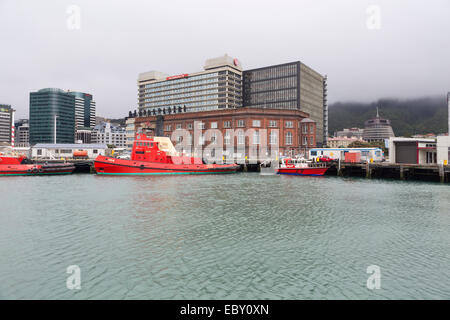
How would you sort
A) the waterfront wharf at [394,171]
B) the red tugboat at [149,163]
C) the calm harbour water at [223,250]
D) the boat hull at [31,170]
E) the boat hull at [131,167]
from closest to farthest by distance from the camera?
the calm harbour water at [223,250] → the waterfront wharf at [394,171] → the boat hull at [31,170] → the boat hull at [131,167] → the red tugboat at [149,163]

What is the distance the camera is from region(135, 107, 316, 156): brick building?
8819 centimetres

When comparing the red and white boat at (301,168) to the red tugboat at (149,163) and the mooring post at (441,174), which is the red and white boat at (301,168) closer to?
the red tugboat at (149,163)

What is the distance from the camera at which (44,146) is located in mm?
94062

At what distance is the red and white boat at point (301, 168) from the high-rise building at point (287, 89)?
9955 centimetres

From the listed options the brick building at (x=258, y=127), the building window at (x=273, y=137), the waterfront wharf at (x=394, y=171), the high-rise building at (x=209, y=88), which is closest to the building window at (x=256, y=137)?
the brick building at (x=258, y=127)

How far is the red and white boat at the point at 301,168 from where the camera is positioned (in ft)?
179

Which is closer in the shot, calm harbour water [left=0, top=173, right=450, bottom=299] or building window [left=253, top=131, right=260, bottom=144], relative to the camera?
calm harbour water [left=0, top=173, right=450, bottom=299]

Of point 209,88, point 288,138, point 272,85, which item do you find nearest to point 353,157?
point 288,138

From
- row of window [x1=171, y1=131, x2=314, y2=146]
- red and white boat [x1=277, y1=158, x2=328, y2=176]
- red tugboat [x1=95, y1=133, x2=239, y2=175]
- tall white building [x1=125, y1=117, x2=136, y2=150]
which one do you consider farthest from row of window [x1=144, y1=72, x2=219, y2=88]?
red and white boat [x1=277, y1=158, x2=328, y2=176]

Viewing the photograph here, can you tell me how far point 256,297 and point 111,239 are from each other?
897 cm

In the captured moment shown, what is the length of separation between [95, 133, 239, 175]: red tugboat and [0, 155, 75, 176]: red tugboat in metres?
7.91

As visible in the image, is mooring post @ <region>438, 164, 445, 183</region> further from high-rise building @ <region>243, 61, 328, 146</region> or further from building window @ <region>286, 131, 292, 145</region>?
high-rise building @ <region>243, 61, 328, 146</region>

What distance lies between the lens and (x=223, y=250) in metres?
13.4
